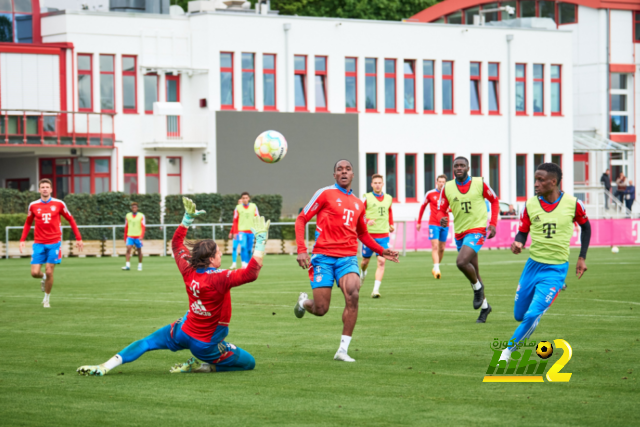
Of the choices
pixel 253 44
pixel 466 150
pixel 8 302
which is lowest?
pixel 8 302

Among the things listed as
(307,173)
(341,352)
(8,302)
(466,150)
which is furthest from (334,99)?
(341,352)

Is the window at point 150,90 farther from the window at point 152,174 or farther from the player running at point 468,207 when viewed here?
the player running at point 468,207

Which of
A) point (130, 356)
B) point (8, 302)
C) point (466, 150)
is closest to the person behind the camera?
point (130, 356)

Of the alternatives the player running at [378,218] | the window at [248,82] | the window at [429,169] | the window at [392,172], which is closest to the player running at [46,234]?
the player running at [378,218]

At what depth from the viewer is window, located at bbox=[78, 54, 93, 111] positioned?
1827 inches

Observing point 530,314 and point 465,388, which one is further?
point 530,314

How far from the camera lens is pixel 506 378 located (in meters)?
9.41

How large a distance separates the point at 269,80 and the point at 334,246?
39482 mm

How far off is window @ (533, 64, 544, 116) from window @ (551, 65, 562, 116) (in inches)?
31.8

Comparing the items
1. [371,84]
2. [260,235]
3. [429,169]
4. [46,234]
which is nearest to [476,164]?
[429,169]

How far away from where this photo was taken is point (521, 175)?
188 ft

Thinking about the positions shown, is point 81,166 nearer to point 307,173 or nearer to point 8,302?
point 307,173

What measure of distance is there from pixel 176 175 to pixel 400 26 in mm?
14530

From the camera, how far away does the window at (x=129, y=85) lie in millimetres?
47375
